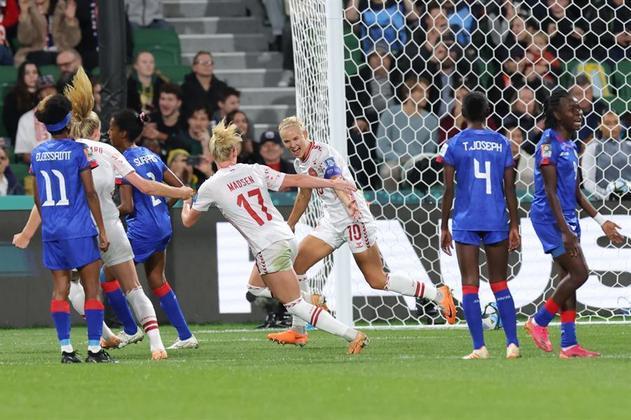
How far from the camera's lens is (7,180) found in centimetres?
1551

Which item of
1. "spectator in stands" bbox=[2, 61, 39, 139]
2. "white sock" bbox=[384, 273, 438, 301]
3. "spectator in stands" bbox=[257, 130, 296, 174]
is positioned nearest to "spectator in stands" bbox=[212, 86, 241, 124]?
"spectator in stands" bbox=[257, 130, 296, 174]

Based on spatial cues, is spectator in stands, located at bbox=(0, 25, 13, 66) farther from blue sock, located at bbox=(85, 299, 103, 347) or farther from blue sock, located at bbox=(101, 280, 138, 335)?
blue sock, located at bbox=(85, 299, 103, 347)

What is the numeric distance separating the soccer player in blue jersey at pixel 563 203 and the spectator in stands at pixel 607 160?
4289mm

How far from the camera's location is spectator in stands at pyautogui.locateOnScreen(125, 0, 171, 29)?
19.4 metres

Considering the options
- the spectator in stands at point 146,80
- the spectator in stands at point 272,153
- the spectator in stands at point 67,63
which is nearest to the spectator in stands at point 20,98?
the spectator in stands at point 67,63

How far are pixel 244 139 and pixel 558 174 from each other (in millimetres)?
7217

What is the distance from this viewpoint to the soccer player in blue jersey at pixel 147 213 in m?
10.8

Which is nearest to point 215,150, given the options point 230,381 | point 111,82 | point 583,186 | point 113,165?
point 113,165

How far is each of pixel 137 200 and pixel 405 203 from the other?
3.90 metres

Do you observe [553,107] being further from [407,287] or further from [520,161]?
[520,161]

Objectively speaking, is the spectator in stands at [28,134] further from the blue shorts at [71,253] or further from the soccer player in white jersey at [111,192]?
the blue shorts at [71,253]

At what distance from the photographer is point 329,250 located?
38.8 ft

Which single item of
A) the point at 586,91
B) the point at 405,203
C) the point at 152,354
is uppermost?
the point at 586,91

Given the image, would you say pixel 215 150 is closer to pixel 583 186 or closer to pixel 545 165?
pixel 545 165
